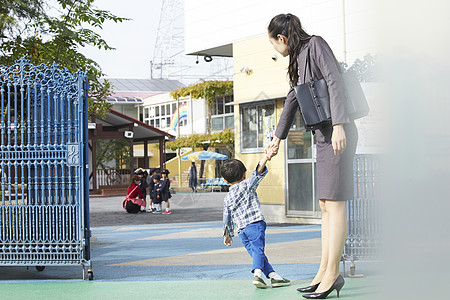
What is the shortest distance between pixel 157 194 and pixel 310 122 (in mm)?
16439

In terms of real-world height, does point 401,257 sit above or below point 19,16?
below

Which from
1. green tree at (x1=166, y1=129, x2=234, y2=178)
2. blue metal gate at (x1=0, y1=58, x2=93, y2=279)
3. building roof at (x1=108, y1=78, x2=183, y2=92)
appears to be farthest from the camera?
building roof at (x1=108, y1=78, x2=183, y2=92)

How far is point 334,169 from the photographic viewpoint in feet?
15.1

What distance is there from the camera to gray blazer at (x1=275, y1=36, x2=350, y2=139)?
4.45 meters

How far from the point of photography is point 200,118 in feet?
177

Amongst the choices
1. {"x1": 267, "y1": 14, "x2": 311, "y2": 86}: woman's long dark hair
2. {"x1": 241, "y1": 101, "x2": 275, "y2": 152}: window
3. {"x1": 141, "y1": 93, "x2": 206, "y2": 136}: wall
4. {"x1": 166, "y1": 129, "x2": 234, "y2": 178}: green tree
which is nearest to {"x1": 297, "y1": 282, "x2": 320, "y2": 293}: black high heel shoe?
{"x1": 267, "y1": 14, "x2": 311, "y2": 86}: woman's long dark hair

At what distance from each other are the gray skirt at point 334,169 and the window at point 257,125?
1035cm

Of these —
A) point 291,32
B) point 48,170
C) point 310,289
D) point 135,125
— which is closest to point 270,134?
point 48,170

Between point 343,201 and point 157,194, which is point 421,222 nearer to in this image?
point 343,201

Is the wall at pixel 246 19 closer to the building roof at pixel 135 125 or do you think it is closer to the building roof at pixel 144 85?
the building roof at pixel 135 125

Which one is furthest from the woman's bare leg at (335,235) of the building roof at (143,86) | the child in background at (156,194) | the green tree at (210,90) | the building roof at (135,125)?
the building roof at (143,86)

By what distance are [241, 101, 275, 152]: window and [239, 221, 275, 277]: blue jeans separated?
934 centimetres

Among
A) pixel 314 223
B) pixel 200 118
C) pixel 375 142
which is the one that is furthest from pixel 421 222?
pixel 200 118

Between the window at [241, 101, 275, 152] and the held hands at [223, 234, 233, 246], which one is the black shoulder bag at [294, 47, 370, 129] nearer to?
the held hands at [223, 234, 233, 246]
